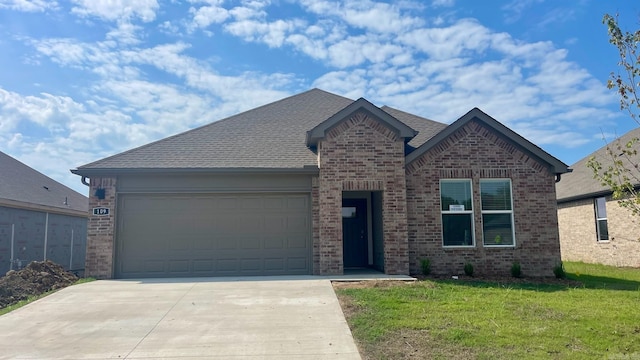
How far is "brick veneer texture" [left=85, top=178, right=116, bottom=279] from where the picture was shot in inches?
491

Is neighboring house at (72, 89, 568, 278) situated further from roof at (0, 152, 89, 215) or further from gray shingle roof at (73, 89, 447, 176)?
roof at (0, 152, 89, 215)

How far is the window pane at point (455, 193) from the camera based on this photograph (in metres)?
13.0

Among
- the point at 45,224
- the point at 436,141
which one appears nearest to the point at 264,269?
the point at 436,141

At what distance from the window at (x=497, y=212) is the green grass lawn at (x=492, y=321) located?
2238 mm

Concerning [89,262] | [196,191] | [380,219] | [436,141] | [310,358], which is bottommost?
[310,358]

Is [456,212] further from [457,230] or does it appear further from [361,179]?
[361,179]

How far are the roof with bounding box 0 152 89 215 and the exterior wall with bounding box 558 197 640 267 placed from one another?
66.5 ft

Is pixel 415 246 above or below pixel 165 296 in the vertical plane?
above

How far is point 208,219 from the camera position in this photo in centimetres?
1291

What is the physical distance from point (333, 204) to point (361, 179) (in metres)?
1.02

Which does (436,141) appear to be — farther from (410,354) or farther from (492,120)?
(410,354)

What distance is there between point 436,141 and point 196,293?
7.47 m

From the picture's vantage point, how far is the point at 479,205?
12938 mm

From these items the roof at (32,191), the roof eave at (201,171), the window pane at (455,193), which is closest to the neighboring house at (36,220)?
the roof at (32,191)
